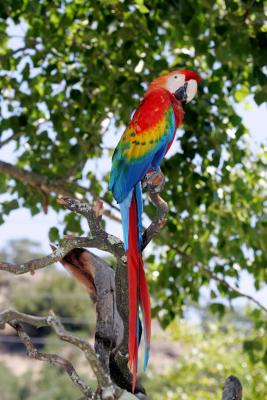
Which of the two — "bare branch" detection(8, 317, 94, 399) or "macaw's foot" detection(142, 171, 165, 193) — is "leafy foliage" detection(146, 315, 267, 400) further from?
Answer: "bare branch" detection(8, 317, 94, 399)

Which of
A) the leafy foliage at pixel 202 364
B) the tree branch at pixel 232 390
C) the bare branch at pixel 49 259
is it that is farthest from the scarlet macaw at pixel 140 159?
the leafy foliage at pixel 202 364

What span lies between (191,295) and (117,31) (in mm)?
1494

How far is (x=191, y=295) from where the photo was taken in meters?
4.34

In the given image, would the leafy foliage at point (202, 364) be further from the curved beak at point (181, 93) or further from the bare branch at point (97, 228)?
the bare branch at point (97, 228)

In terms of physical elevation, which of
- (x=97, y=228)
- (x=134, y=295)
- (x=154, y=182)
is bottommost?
(x=134, y=295)

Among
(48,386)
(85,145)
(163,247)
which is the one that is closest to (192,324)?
(163,247)

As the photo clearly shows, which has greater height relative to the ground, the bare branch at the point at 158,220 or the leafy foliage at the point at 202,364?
the leafy foliage at the point at 202,364

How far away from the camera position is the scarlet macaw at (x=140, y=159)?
205 centimetres

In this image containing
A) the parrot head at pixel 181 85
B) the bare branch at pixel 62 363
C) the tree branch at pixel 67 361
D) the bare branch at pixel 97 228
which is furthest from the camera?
the parrot head at pixel 181 85

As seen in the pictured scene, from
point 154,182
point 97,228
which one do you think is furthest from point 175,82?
point 97,228

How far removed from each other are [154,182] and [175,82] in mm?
542

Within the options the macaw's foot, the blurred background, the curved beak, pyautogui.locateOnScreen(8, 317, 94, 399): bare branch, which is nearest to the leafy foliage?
the blurred background

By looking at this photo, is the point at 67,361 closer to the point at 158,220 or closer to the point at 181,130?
the point at 158,220

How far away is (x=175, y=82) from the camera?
267cm
